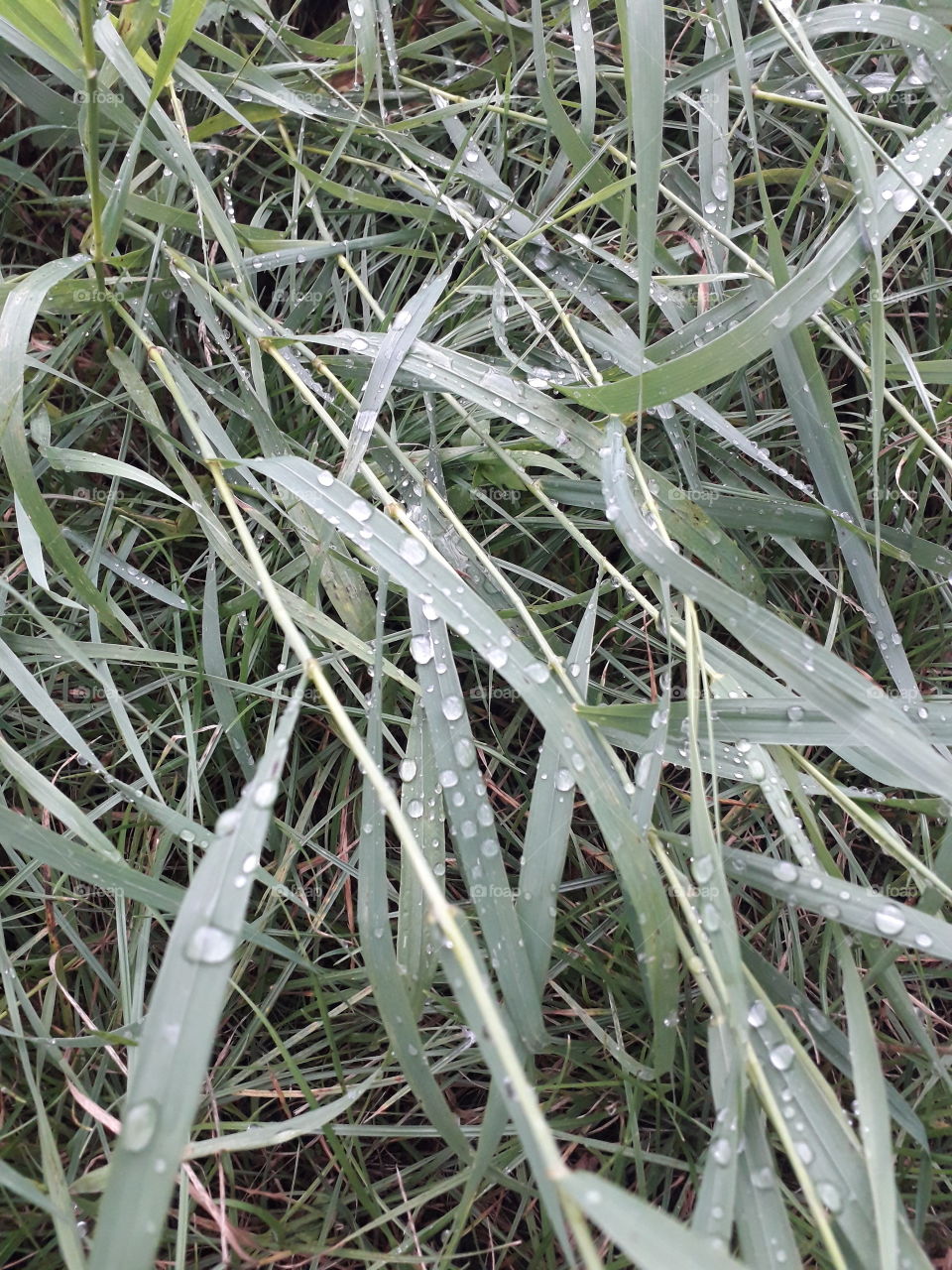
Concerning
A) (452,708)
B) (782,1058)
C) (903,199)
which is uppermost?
(903,199)

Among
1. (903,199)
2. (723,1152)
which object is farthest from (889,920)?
(903,199)

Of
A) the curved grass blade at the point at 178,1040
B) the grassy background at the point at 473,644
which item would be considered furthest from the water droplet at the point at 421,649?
the curved grass blade at the point at 178,1040

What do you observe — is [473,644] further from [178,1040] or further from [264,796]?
[178,1040]

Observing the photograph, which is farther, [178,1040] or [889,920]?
[889,920]

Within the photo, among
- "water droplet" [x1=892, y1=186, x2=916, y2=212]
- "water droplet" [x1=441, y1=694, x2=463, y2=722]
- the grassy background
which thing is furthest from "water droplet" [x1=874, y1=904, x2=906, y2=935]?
"water droplet" [x1=892, y1=186, x2=916, y2=212]

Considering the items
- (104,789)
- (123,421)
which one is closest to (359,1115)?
(104,789)

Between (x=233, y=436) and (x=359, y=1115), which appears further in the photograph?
(x=233, y=436)

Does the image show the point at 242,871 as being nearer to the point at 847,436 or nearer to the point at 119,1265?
the point at 119,1265
